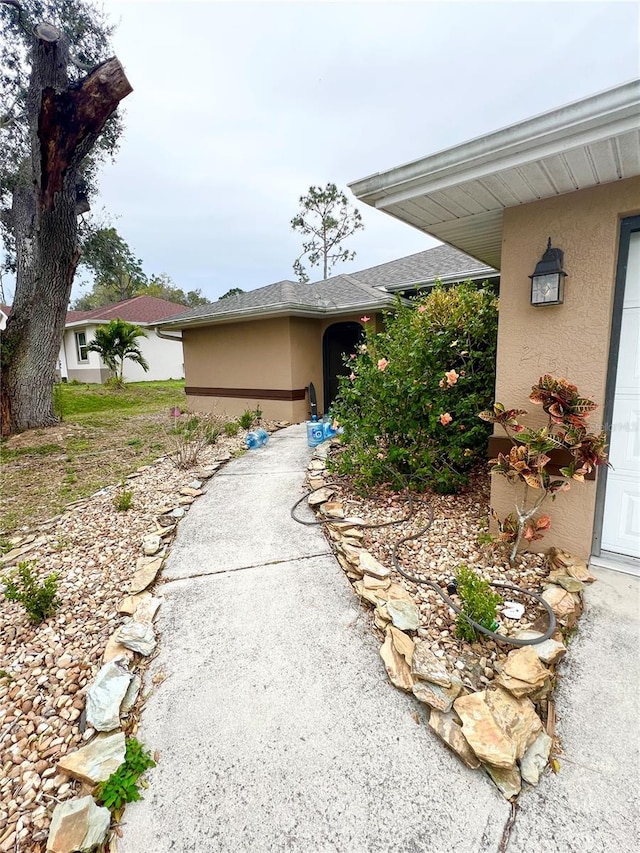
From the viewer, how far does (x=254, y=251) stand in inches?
1016

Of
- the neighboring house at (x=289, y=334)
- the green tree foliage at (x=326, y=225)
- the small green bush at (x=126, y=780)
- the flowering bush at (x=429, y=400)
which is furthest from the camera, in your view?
the green tree foliage at (x=326, y=225)

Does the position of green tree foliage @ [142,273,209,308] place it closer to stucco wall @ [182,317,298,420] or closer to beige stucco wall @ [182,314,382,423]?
stucco wall @ [182,317,298,420]

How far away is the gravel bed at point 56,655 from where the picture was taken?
160 centimetres

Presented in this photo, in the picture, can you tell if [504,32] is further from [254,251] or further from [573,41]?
[254,251]

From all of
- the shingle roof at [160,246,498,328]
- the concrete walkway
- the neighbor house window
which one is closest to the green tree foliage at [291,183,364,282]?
the neighbor house window

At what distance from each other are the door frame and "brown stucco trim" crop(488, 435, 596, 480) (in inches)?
7.7

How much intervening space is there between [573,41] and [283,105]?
5.55 m

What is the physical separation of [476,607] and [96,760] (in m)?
1.90

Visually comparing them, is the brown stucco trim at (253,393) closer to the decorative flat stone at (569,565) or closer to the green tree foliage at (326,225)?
the decorative flat stone at (569,565)

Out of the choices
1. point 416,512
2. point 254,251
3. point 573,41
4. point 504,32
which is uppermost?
point 254,251

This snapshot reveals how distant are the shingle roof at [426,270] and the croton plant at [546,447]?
506 centimetres

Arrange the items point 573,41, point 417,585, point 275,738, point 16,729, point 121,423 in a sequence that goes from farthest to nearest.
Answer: point 121,423, point 573,41, point 417,585, point 16,729, point 275,738

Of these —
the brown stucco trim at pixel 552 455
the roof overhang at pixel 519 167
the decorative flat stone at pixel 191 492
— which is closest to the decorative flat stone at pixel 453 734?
the brown stucco trim at pixel 552 455

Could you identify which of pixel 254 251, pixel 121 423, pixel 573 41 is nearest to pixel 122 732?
pixel 573 41
